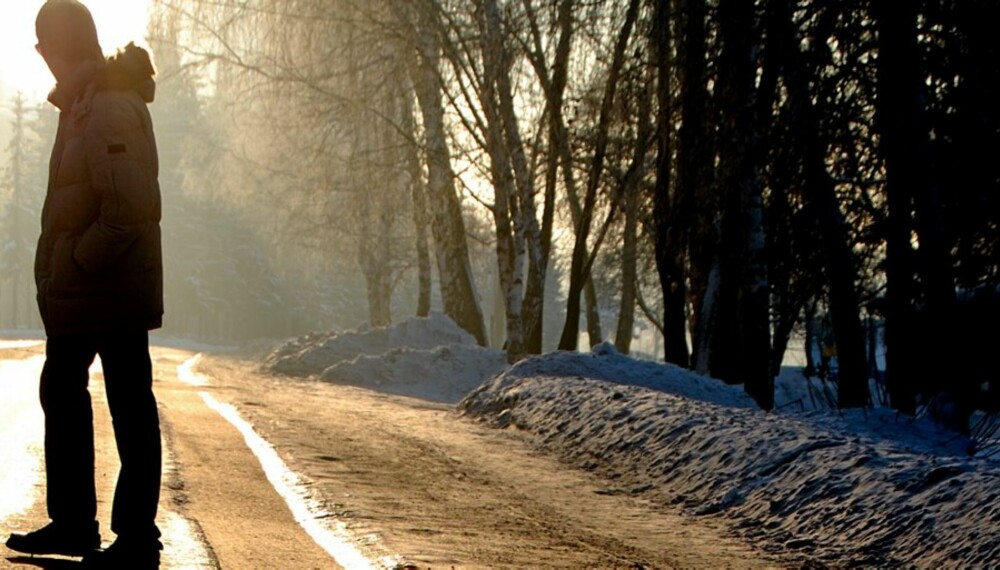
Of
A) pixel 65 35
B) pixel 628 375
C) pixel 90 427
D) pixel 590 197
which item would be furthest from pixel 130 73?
pixel 590 197

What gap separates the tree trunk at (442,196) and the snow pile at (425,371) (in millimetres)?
3571

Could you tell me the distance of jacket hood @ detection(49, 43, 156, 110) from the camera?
4.82m

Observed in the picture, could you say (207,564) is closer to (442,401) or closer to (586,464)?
(586,464)

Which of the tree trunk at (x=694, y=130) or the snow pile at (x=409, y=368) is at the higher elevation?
the tree trunk at (x=694, y=130)

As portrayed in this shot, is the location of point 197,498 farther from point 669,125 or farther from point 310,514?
point 669,125

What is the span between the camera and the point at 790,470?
7.58 metres

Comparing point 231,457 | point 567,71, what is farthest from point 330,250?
point 231,457

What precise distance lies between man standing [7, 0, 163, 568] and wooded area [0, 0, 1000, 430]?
8.68m

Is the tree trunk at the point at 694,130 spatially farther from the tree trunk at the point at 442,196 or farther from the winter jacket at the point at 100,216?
the winter jacket at the point at 100,216

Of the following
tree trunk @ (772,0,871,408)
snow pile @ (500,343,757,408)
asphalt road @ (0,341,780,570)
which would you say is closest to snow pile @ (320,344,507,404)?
snow pile @ (500,343,757,408)

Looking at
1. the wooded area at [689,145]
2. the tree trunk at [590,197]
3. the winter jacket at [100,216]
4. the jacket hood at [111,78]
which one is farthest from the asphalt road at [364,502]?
the tree trunk at [590,197]

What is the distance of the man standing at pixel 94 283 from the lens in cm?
469

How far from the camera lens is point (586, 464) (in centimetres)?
945

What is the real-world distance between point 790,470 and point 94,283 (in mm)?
4374
